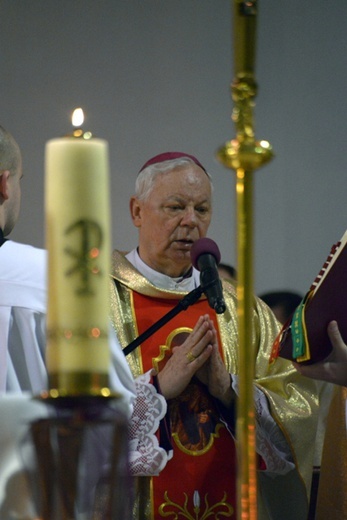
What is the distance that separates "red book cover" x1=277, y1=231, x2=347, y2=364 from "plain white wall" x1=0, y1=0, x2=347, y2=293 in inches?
109

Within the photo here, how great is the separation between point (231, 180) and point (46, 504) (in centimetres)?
505

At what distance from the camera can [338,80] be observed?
19.1 feet

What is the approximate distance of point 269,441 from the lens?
12.4 feet

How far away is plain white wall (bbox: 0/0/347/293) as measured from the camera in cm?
571

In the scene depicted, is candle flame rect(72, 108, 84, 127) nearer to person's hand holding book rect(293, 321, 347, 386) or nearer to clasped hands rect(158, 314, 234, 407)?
person's hand holding book rect(293, 321, 347, 386)

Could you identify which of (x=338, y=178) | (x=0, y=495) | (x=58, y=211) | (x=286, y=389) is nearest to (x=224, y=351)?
(x=286, y=389)

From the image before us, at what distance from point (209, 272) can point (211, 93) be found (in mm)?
3037

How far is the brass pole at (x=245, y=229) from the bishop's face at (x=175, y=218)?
10.1 feet

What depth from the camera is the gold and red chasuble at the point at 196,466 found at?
376 centimetres

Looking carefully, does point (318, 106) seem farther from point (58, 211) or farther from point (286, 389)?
point (58, 211)

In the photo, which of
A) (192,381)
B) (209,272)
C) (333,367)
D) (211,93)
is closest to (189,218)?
(192,381)

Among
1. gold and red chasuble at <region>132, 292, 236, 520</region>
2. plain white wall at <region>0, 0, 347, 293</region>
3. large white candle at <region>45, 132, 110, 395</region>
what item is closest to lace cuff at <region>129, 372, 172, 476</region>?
gold and red chasuble at <region>132, 292, 236, 520</region>

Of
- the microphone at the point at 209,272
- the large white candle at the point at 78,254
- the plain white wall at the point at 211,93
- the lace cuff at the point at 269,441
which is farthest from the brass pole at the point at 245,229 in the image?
the plain white wall at the point at 211,93

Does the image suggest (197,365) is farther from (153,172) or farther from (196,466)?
(153,172)
